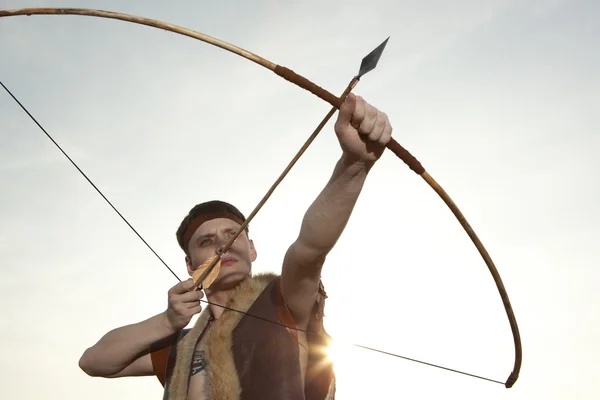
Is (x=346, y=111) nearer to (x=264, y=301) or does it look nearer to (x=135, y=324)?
(x=264, y=301)

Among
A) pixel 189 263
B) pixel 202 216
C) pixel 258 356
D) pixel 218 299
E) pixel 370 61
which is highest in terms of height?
pixel 202 216

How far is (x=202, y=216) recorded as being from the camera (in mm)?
4062

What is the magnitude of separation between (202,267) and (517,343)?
→ 68.7 inches

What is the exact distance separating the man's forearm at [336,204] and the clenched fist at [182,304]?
2.54 ft

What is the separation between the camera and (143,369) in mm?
3902

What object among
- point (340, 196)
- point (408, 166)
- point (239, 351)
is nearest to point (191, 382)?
point (239, 351)

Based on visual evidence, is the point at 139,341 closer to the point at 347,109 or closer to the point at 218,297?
the point at 218,297

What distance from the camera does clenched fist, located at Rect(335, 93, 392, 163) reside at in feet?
8.66

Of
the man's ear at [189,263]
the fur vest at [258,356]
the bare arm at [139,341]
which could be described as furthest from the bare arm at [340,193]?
the man's ear at [189,263]

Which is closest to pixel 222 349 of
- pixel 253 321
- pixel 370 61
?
pixel 253 321

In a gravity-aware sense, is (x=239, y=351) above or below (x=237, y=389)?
above

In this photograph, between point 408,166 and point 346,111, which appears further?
point 408,166

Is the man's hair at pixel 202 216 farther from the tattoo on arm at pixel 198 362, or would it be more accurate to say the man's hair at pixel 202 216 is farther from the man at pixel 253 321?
the tattoo on arm at pixel 198 362

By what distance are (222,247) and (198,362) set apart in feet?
2.29
